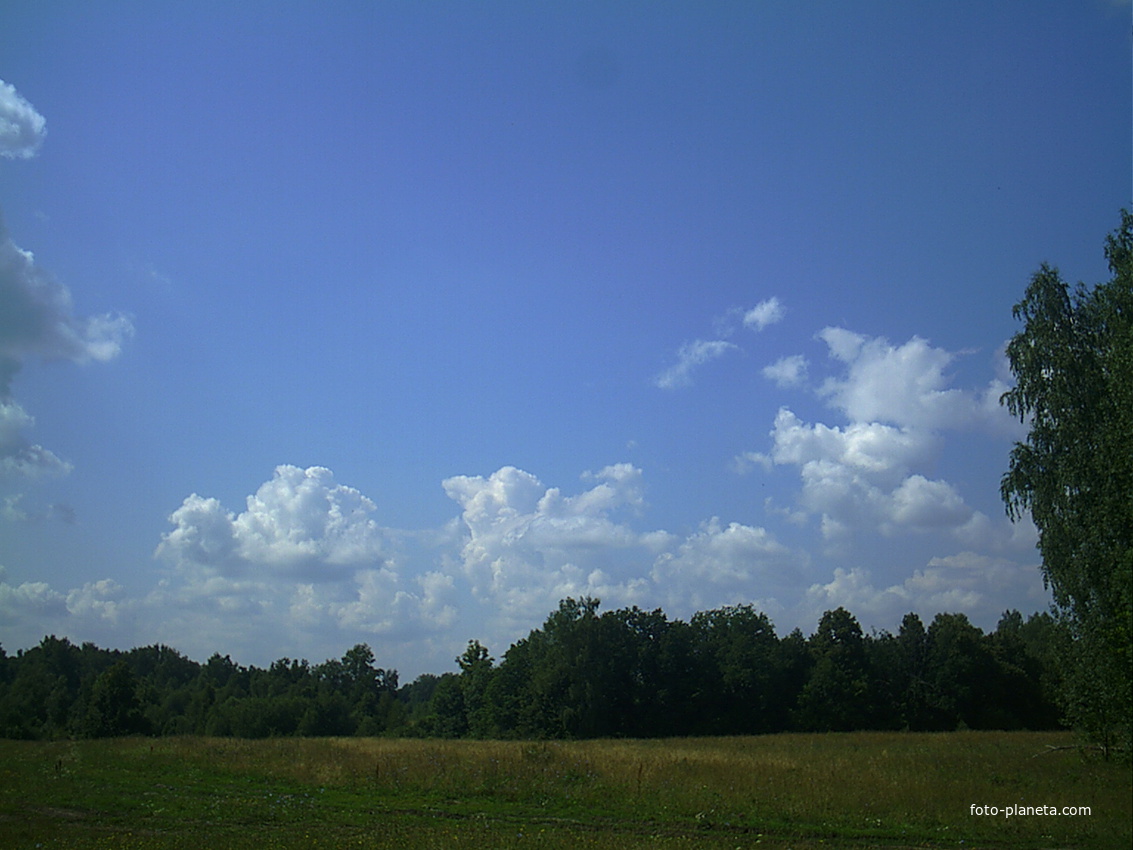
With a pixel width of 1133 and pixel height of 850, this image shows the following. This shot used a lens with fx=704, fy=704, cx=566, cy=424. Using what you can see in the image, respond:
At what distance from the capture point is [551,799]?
18.7m

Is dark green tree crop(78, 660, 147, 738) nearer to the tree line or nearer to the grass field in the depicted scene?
the tree line

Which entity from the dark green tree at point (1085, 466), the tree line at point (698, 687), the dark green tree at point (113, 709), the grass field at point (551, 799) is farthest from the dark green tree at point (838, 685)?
the dark green tree at point (113, 709)

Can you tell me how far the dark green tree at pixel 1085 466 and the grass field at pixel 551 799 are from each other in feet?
8.02

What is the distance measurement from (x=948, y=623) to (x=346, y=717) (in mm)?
57092

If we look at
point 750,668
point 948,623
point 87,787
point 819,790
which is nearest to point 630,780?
point 819,790

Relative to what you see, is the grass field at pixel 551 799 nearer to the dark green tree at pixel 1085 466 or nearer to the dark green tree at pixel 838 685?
the dark green tree at pixel 1085 466

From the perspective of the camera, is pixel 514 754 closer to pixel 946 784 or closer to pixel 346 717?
pixel 946 784

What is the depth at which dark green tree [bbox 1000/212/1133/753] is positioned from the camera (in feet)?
63.3

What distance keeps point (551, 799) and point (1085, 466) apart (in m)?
18.9

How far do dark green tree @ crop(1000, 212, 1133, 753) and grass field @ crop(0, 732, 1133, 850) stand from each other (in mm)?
2445

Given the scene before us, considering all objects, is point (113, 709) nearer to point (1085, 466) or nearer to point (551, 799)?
point (551, 799)

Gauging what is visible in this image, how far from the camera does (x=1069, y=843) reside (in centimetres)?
1348

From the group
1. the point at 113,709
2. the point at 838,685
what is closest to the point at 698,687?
the point at 838,685

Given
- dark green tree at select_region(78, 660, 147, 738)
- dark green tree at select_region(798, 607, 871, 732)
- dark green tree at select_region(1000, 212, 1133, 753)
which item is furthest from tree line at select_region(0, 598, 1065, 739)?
dark green tree at select_region(1000, 212, 1133, 753)
